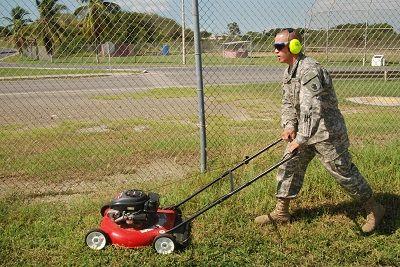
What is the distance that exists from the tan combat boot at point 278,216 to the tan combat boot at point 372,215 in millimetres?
763

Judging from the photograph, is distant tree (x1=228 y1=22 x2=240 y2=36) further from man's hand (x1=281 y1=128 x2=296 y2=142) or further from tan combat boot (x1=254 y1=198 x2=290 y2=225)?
tan combat boot (x1=254 y1=198 x2=290 y2=225)

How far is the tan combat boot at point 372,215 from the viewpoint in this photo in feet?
13.7

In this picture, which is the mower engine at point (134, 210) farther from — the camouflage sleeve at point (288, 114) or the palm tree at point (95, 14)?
the palm tree at point (95, 14)

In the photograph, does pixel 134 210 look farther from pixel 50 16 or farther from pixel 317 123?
pixel 50 16

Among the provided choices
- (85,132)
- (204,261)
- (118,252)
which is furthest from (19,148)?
(204,261)

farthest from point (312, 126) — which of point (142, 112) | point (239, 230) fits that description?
point (142, 112)

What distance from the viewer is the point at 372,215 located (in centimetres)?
420

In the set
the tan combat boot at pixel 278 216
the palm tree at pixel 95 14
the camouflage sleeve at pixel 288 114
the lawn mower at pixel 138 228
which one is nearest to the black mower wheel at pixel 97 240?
the lawn mower at pixel 138 228

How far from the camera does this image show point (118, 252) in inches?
152

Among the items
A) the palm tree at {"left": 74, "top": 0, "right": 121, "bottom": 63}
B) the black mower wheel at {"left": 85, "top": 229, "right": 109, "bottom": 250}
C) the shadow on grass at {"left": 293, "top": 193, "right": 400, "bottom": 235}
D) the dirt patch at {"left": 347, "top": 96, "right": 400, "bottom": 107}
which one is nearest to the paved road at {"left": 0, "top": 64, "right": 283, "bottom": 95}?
the dirt patch at {"left": 347, "top": 96, "right": 400, "bottom": 107}

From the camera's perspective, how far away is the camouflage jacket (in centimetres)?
368

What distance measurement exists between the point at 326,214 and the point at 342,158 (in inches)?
36.7

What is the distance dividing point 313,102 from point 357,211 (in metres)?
1.68

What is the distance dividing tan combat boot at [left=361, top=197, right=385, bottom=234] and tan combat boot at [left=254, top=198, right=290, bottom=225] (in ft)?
2.50
